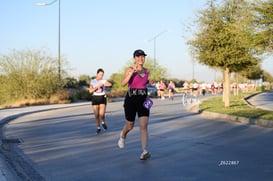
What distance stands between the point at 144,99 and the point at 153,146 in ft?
6.05

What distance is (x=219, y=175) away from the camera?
21.5ft

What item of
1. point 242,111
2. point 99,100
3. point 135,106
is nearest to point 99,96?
point 99,100

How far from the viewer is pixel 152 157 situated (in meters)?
8.26

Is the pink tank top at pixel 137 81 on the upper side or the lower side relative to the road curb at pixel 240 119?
upper

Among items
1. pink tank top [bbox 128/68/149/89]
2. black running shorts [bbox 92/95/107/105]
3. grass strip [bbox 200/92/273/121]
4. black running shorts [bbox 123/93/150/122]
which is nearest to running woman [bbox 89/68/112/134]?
black running shorts [bbox 92/95/107/105]

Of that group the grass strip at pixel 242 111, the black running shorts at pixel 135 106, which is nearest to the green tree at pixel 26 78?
the grass strip at pixel 242 111

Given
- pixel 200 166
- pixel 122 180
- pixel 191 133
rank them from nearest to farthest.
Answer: pixel 122 180, pixel 200 166, pixel 191 133

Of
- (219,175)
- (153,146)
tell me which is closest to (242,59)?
(153,146)

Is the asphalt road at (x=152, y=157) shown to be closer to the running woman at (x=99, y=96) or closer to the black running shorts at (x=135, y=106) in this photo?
the running woman at (x=99, y=96)

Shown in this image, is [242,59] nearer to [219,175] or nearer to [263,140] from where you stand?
[263,140]

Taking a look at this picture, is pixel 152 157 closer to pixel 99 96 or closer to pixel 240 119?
pixel 99 96

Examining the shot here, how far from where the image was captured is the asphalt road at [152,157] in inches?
266

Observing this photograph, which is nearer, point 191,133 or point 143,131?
point 143,131

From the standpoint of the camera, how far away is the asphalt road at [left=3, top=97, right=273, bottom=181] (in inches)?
266
